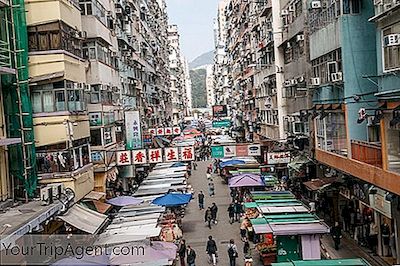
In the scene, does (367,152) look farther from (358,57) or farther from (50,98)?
(50,98)

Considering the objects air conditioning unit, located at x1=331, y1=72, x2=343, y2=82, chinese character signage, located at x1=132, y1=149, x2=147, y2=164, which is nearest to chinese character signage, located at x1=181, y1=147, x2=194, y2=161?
chinese character signage, located at x1=132, y1=149, x2=147, y2=164

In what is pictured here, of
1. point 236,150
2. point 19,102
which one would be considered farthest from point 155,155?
point 19,102

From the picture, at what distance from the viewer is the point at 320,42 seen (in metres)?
23.8

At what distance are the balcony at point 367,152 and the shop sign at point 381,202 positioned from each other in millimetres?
1005

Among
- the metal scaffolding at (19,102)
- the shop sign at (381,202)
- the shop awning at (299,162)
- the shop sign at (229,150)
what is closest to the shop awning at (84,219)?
the metal scaffolding at (19,102)

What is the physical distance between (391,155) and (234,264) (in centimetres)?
647

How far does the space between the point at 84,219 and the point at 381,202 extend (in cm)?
874

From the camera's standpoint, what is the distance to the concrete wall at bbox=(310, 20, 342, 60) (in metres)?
21.5

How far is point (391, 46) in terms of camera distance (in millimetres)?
16547

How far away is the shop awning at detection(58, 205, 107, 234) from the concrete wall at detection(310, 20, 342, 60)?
31.4ft

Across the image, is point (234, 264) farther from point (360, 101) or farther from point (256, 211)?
point (360, 101)

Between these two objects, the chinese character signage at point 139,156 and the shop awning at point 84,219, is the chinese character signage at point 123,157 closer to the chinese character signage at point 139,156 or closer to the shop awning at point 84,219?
the chinese character signage at point 139,156

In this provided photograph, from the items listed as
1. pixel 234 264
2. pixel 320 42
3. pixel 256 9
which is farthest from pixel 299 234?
pixel 256 9

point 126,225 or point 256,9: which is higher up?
point 256,9
